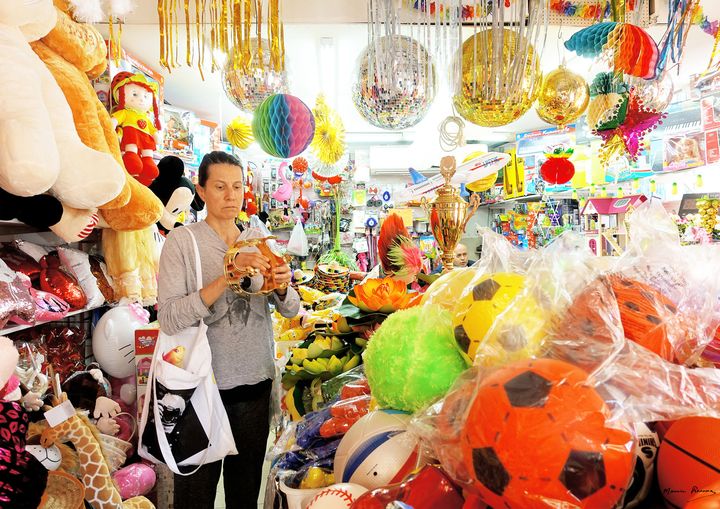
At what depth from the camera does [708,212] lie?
400 cm

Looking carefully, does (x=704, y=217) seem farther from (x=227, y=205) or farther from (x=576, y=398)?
(x=576, y=398)

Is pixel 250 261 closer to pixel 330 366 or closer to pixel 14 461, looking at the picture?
pixel 330 366

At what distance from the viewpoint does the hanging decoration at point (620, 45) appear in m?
1.87

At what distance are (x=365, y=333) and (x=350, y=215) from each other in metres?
5.31

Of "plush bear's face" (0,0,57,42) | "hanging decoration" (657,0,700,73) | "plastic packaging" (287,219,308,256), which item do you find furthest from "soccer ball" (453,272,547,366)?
"plastic packaging" (287,219,308,256)

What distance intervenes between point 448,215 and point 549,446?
1184mm

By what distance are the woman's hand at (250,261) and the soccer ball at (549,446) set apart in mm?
1020

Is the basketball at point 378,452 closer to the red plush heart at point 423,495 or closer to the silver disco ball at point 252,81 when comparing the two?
the red plush heart at point 423,495

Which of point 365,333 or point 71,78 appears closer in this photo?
point 365,333

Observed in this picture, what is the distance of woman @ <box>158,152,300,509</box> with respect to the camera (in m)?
1.53

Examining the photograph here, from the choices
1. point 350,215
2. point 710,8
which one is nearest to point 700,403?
point 710,8

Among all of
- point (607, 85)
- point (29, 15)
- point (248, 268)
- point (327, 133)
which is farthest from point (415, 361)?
point (327, 133)

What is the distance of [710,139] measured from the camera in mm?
4492

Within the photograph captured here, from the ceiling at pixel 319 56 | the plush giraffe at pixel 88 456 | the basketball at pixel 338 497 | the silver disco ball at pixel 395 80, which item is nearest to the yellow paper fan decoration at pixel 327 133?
the ceiling at pixel 319 56
